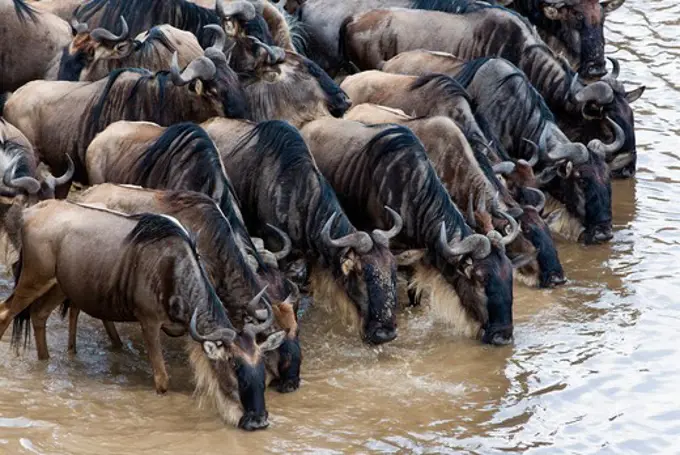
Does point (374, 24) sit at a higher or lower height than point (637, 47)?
higher

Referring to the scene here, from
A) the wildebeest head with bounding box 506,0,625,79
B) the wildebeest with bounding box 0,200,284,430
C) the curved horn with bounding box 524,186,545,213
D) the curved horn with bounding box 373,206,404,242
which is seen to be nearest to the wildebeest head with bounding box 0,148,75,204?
the wildebeest with bounding box 0,200,284,430

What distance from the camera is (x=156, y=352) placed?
9641 mm

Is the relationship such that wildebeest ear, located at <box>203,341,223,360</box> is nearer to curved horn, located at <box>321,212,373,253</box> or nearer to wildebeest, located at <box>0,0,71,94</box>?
curved horn, located at <box>321,212,373,253</box>

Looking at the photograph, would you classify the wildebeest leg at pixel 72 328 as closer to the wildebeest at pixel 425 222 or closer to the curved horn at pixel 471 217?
the wildebeest at pixel 425 222

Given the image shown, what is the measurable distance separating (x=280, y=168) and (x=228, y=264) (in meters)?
1.36

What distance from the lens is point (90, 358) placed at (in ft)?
33.6

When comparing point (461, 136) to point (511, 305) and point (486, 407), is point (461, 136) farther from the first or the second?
point (486, 407)

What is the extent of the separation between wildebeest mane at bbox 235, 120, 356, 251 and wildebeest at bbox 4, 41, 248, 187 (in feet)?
2.84

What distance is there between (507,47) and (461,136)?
9.87 feet

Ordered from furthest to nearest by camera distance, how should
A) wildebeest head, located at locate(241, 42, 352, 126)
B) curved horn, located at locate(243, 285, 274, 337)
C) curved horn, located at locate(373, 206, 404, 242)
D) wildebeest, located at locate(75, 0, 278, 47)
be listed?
wildebeest, located at locate(75, 0, 278, 47) → wildebeest head, located at locate(241, 42, 352, 126) → curved horn, located at locate(373, 206, 404, 242) → curved horn, located at locate(243, 285, 274, 337)

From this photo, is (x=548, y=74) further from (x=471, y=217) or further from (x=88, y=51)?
(x=88, y=51)

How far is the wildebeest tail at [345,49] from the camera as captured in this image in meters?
15.0

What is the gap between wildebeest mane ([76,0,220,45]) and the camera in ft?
45.7

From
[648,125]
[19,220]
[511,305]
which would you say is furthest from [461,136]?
[648,125]
